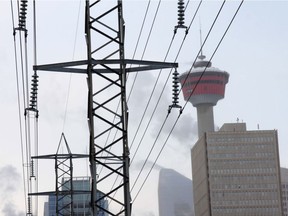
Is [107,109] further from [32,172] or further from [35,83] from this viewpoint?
[32,172]

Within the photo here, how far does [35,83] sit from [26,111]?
158 centimetres

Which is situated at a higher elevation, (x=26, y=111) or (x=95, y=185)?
(x=26, y=111)

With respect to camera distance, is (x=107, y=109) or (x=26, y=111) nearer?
(x=107, y=109)

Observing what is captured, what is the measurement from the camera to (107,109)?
39.5 m

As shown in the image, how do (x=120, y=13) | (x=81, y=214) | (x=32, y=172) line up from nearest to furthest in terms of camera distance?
1. (x=120, y=13)
2. (x=32, y=172)
3. (x=81, y=214)

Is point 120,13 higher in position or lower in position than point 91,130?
higher

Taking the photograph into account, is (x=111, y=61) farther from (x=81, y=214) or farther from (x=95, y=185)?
(x=81, y=214)

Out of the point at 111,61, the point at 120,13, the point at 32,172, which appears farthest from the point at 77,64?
the point at 32,172

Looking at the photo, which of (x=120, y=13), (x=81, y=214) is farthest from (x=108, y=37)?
(x=81, y=214)

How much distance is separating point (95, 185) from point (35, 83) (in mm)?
7604

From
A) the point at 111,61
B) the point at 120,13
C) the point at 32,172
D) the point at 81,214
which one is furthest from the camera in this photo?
the point at 81,214

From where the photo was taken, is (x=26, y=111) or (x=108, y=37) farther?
(x=26, y=111)

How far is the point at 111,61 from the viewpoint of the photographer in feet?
127

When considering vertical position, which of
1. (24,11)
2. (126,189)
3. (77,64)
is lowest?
(126,189)
